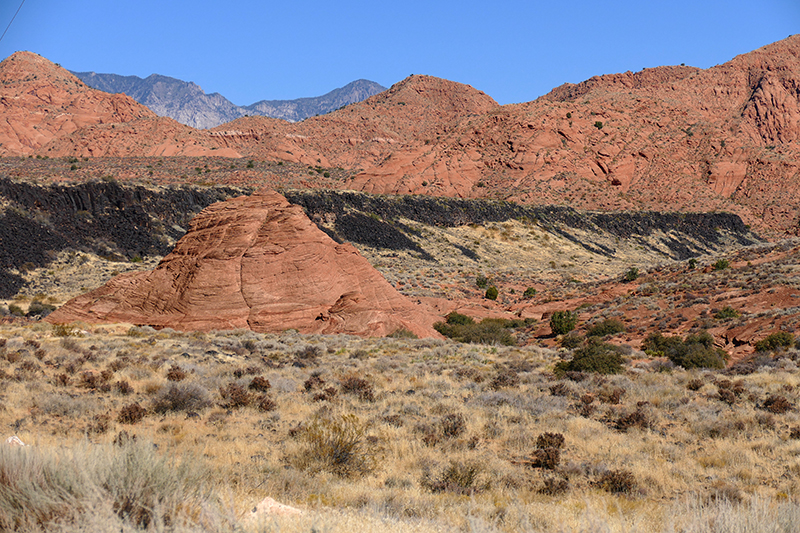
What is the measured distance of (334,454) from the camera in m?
7.24

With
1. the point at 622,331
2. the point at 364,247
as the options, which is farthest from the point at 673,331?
the point at 364,247

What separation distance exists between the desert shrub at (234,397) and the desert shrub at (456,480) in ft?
14.9

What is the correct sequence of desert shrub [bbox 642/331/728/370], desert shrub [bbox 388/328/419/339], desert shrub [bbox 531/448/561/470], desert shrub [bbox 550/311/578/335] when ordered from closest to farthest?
desert shrub [bbox 531/448/561/470]
desert shrub [bbox 642/331/728/370]
desert shrub [bbox 388/328/419/339]
desert shrub [bbox 550/311/578/335]

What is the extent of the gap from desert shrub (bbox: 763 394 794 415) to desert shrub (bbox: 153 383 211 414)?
10.7 m

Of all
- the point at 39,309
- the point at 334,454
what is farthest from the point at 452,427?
the point at 39,309

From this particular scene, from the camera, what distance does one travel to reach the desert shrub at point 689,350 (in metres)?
15.2

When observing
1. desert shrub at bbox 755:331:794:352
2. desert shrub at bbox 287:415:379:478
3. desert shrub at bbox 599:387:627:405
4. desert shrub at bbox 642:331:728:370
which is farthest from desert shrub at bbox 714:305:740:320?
desert shrub at bbox 287:415:379:478

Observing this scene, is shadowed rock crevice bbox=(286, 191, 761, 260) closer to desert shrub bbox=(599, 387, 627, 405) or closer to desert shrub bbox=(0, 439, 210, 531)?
desert shrub bbox=(599, 387, 627, 405)

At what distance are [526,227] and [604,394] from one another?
5498cm

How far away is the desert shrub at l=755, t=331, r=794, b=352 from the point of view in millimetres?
16188

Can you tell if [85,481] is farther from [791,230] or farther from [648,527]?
[791,230]

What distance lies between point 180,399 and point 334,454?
3.95 m

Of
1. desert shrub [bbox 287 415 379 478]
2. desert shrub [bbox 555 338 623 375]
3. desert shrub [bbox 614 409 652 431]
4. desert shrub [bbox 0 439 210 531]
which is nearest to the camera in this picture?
desert shrub [bbox 0 439 210 531]

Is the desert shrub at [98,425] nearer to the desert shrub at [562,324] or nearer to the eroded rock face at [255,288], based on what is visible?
the eroded rock face at [255,288]
